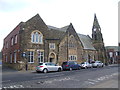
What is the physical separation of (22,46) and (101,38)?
32428mm

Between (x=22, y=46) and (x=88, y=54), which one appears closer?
(x=22, y=46)

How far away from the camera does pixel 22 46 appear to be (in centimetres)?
2262

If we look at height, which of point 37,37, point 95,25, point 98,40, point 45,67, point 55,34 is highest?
point 95,25

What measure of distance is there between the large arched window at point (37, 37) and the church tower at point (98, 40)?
83.5ft

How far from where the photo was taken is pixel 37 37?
979 inches

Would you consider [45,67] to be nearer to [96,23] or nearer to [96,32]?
[96,32]

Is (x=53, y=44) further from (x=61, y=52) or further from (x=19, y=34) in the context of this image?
(x=19, y=34)

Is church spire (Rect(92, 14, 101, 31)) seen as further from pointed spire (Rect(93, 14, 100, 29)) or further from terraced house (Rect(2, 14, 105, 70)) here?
terraced house (Rect(2, 14, 105, 70))

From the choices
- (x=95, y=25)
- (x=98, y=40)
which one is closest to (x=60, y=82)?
(x=98, y=40)

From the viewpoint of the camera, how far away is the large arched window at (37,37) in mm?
24284

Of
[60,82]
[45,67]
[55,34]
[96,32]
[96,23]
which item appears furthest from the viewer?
[96,23]

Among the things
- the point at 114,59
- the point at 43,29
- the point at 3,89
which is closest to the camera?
the point at 3,89

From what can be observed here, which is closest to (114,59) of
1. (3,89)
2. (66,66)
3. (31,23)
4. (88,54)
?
(88,54)

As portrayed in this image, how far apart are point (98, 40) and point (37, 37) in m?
27.4
